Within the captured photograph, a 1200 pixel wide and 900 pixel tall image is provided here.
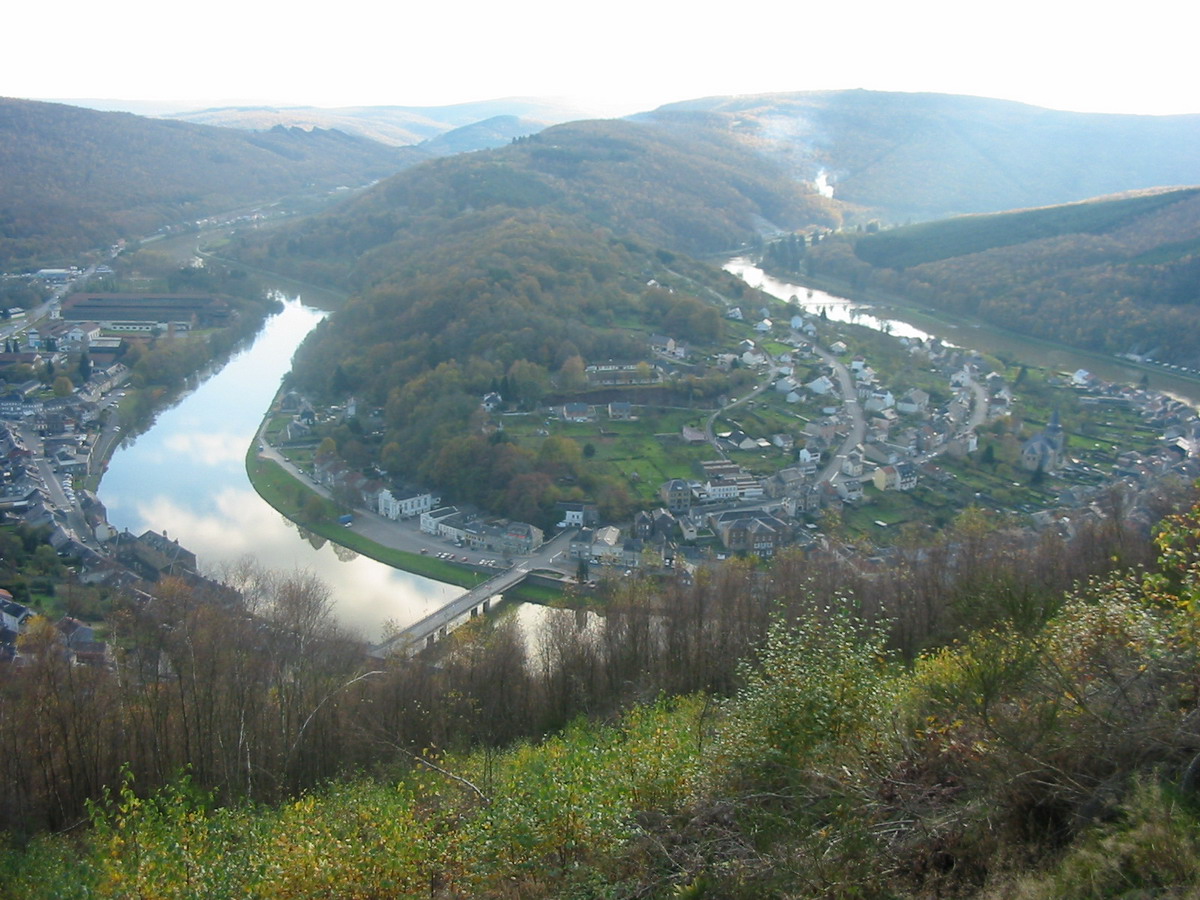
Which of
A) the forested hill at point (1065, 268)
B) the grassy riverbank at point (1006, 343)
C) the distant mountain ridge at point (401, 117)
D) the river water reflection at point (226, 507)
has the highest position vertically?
the distant mountain ridge at point (401, 117)

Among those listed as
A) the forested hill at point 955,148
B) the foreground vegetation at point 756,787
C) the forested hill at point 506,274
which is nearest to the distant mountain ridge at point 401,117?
the forested hill at point 955,148

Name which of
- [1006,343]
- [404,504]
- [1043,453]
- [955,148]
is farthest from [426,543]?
[955,148]

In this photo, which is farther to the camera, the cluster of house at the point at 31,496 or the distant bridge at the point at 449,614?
the cluster of house at the point at 31,496

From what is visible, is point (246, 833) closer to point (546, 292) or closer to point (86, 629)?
point (86, 629)

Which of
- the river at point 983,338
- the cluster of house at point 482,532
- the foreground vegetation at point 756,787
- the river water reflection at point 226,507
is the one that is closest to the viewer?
the foreground vegetation at point 756,787

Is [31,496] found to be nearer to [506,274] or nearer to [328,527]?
[328,527]

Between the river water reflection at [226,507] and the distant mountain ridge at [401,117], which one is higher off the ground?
the distant mountain ridge at [401,117]

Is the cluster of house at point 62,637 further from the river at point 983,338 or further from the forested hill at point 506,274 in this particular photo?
the river at point 983,338
